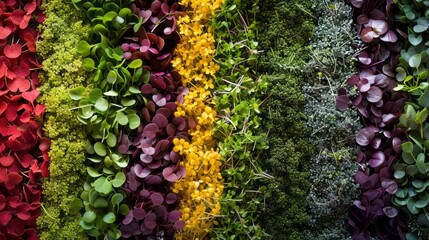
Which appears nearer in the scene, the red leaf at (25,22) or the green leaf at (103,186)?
the green leaf at (103,186)

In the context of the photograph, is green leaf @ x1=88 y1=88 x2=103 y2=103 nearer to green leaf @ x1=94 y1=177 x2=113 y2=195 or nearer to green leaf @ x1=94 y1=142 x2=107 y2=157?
green leaf @ x1=94 y1=142 x2=107 y2=157

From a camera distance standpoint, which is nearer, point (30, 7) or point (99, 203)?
point (99, 203)

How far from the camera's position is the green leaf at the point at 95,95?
1781 millimetres

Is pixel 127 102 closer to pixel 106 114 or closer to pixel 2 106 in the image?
pixel 106 114

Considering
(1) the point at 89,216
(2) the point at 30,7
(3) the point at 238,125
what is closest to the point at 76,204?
(1) the point at 89,216

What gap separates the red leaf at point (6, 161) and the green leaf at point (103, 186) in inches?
11.9

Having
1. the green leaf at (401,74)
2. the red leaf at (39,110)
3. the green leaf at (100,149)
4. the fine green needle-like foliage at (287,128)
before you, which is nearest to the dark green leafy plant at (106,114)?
the green leaf at (100,149)

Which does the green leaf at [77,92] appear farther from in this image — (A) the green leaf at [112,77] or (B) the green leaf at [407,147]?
(B) the green leaf at [407,147]

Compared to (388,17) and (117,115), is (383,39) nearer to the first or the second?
(388,17)

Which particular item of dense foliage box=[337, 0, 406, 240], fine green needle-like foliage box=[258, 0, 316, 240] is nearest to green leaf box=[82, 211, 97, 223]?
fine green needle-like foliage box=[258, 0, 316, 240]

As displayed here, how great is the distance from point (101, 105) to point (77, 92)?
0.30 ft

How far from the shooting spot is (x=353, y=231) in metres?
1.87

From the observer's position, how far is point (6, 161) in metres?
1.80

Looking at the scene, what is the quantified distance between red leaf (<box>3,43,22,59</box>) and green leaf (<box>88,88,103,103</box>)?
309 millimetres
